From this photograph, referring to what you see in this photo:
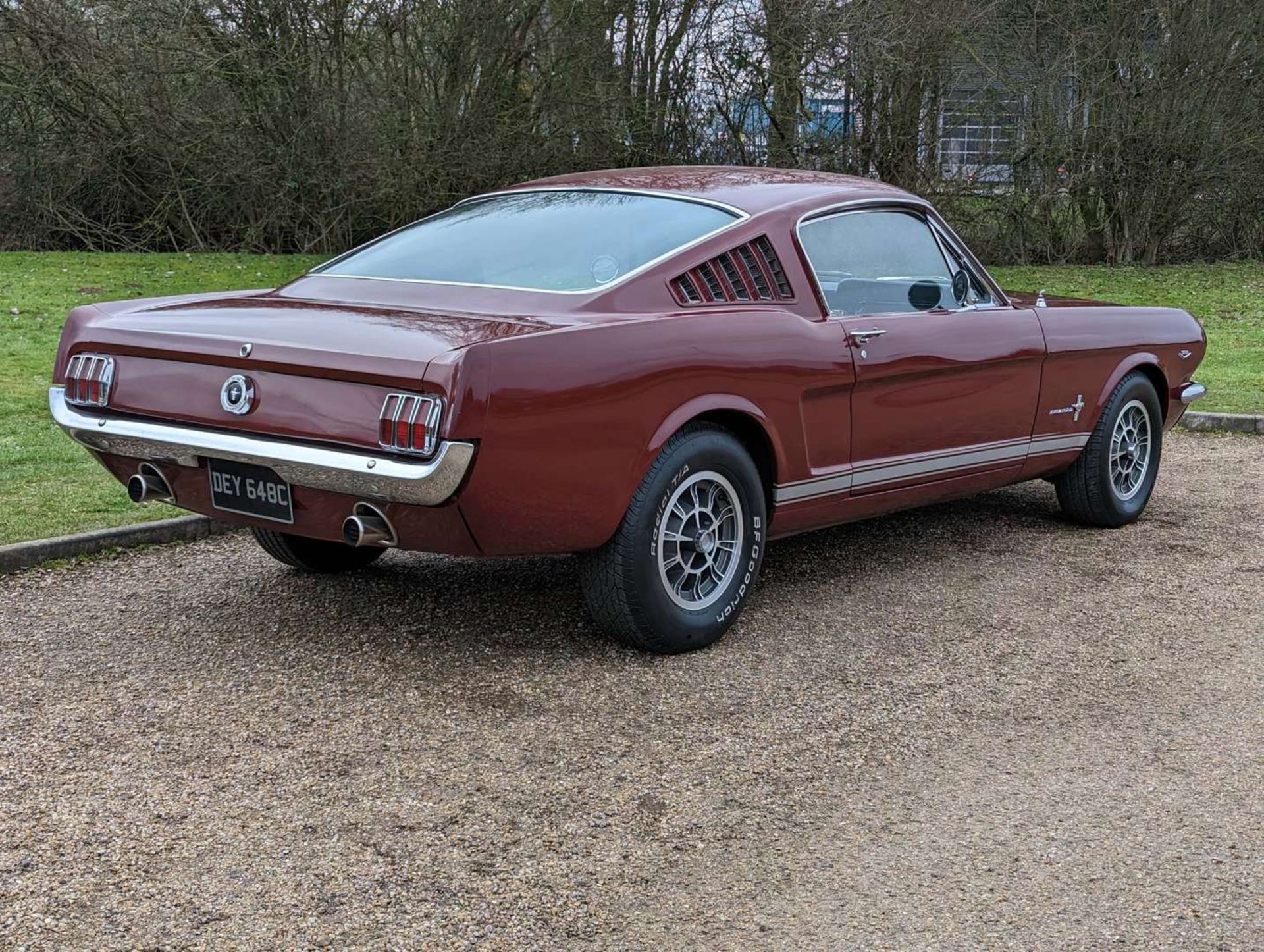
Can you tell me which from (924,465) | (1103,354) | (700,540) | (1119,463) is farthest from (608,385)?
(1119,463)

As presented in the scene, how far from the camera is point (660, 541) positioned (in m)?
4.49

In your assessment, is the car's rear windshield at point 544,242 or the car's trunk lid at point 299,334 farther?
the car's rear windshield at point 544,242

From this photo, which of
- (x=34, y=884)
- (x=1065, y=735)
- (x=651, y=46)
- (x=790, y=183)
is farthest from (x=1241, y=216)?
(x=34, y=884)

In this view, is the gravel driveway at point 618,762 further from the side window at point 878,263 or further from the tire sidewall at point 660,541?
the side window at point 878,263

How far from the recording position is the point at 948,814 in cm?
351

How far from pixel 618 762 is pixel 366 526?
986 mm

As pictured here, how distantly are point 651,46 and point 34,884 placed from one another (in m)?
16.5

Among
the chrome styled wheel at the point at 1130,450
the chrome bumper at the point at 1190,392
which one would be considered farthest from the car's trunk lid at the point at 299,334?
the chrome bumper at the point at 1190,392

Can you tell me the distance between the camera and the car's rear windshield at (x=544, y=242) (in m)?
4.78

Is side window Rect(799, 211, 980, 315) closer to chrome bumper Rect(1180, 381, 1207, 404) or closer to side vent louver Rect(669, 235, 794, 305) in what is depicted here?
side vent louver Rect(669, 235, 794, 305)

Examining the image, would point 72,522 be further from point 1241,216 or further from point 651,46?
point 1241,216

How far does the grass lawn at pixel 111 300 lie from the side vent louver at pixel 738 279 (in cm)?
286

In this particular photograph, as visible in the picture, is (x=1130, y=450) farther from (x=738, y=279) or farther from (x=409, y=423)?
(x=409, y=423)

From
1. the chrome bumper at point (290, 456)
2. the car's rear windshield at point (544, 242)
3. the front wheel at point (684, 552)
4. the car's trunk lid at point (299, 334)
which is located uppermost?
the car's rear windshield at point (544, 242)
